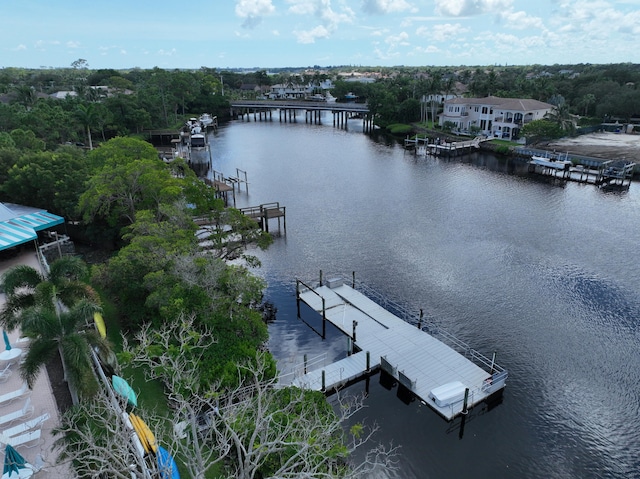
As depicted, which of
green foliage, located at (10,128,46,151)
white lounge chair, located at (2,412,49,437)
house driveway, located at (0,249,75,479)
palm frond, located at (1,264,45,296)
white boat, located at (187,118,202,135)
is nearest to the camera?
house driveway, located at (0,249,75,479)

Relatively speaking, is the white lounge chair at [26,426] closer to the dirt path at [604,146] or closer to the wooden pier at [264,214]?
the wooden pier at [264,214]

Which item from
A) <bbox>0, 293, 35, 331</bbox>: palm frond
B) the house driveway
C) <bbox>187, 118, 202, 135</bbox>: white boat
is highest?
<bbox>187, 118, 202, 135</bbox>: white boat

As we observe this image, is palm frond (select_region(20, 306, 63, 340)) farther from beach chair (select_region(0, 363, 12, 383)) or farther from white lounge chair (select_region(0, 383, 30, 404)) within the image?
beach chair (select_region(0, 363, 12, 383))

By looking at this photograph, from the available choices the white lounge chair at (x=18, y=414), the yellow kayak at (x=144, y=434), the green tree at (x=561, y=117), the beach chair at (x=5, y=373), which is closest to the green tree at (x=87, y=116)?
the beach chair at (x=5, y=373)

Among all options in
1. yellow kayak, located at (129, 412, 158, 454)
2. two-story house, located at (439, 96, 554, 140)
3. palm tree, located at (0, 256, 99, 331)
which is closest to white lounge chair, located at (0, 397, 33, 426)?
palm tree, located at (0, 256, 99, 331)

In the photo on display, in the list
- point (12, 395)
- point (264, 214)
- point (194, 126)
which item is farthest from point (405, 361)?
point (194, 126)

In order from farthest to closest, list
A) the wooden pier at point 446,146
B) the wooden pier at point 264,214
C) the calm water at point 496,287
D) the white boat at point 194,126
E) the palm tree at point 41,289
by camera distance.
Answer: the white boat at point 194,126, the wooden pier at point 446,146, the wooden pier at point 264,214, the calm water at point 496,287, the palm tree at point 41,289

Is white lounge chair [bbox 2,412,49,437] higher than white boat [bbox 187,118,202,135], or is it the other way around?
white boat [bbox 187,118,202,135]
